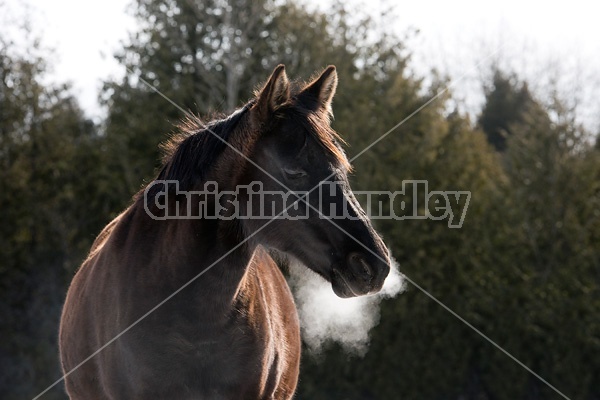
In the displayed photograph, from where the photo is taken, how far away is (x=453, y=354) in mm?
11859

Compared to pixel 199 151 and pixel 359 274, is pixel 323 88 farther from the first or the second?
pixel 359 274

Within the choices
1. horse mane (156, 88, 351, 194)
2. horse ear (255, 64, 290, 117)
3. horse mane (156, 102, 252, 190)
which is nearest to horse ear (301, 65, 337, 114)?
horse mane (156, 88, 351, 194)

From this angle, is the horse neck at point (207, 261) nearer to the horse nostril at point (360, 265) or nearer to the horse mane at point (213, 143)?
the horse mane at point (213, 143)

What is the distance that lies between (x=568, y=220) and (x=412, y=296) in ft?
9.12

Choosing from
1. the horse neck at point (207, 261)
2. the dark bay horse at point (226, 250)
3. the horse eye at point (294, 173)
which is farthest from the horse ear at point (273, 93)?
the horse neck at point (207, 261)

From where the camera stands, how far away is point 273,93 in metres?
3.68

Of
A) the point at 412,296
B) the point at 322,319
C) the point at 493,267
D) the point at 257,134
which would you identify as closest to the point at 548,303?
the point at 493,267

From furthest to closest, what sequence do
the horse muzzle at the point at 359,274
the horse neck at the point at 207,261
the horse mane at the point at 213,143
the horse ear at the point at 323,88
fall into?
1. the horse ear at the point at 323,88
2. the horse neck at the point at 207,261
3. the horse mane at the point at 213,143
4. the horse muzzle at the point at 359,274

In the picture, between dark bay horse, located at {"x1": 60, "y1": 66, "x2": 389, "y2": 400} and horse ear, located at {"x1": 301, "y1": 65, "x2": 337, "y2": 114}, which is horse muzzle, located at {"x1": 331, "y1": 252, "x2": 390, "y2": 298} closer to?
dark bay horse, located at {"x1": 60, "y1": 66, "x2": 389, "y2": 400}

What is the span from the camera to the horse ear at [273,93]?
3621 millimetres

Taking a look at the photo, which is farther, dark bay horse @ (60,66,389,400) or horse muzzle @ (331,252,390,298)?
dark bay horse @ (60,66,389,400)

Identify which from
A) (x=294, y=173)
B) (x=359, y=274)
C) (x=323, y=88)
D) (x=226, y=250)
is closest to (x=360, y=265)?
(x=359, y=274)

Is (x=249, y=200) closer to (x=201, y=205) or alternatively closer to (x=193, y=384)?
(x=201, y=205)

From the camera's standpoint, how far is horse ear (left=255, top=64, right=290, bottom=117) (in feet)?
11.9
